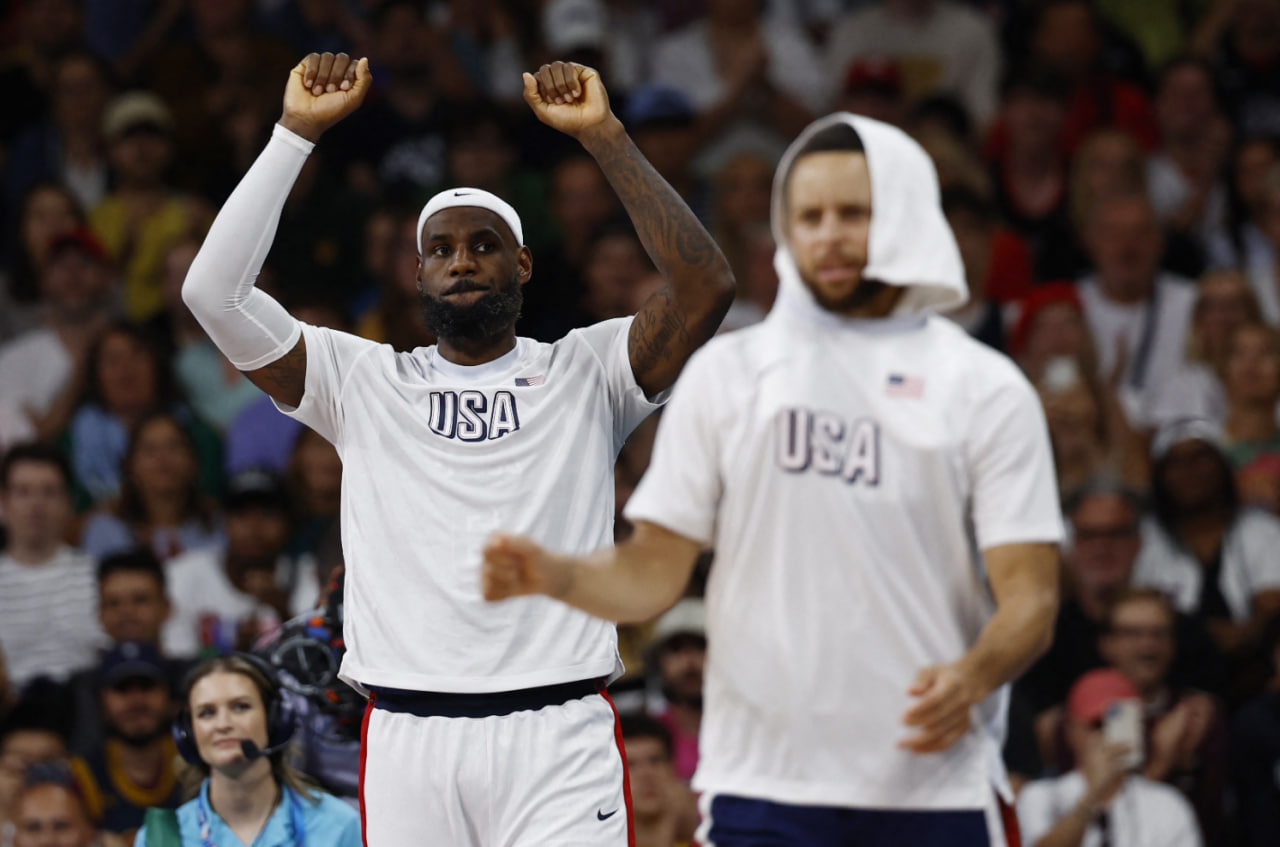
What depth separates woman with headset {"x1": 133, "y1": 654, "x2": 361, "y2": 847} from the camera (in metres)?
5.50

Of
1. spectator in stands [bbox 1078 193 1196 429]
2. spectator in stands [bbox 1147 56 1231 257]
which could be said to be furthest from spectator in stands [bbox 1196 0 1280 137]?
spectator in stands [bbox 1078 193 1196 429]

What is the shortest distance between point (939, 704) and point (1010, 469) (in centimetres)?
46

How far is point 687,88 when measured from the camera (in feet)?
35.1

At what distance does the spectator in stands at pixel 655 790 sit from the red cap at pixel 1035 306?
117 inches

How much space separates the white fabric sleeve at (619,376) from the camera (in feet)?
15.4

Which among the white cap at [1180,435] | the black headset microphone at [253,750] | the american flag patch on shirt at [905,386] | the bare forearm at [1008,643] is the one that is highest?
the white cap at [1180,435]

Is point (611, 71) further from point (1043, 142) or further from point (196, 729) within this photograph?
point (196, 729)

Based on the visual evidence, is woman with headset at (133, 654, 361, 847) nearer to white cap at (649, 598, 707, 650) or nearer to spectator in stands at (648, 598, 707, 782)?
spectator in stands at (648, 598, 707, 782)

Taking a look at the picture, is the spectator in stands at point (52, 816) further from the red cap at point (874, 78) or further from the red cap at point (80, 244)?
the red cap at point (874, 78)

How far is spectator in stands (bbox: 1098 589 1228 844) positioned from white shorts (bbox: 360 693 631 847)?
10.8ft

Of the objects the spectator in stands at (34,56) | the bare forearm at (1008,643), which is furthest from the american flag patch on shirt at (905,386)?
the spectator in stands at (34,56)

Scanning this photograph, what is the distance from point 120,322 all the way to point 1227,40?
6183 millimetres

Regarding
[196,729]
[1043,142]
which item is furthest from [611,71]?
[196,729]

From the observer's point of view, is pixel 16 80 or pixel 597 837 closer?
pixel 597 837
